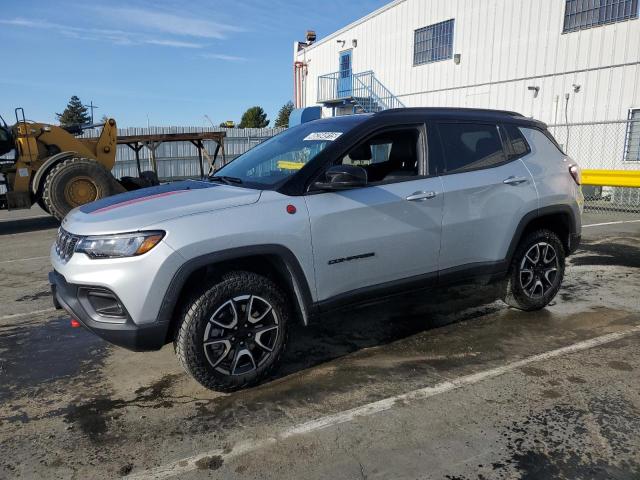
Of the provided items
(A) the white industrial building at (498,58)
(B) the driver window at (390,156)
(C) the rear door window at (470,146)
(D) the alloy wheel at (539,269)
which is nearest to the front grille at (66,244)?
(B) the driver window at (390,156)

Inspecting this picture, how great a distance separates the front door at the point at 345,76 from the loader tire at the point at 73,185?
50.4 ft

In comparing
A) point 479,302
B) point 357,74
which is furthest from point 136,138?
point 357,74

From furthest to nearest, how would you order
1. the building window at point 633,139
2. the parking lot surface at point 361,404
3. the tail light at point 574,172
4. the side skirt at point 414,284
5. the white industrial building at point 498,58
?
1. the white industrial building at point 498,58
2. the building window at point 633,139
3. the tail light at point 574,172
4. the side skirt at point 414,284
5. the parking lot surface at point 361,404

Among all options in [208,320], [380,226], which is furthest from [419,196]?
[208,320]

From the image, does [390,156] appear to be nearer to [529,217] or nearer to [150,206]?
[529,217]

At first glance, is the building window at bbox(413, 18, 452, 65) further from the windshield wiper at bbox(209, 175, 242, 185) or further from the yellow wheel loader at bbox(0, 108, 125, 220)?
the windshield wiper at bbox(209, 175, 242, 185)

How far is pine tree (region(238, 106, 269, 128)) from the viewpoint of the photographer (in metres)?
61.1

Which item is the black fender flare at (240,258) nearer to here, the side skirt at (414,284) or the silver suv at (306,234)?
the silver suv at (306,234)

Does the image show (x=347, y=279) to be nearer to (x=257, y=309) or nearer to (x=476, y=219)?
(x=257, y=309)

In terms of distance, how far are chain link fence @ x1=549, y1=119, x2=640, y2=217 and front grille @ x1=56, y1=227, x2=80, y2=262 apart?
12656 millimetres

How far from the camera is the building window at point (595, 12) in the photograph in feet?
42.5

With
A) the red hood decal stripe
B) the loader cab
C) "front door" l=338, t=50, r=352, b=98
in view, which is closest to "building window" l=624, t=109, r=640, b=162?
"front door" l=338, t=50, r=352, b=98

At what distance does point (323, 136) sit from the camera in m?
3.82

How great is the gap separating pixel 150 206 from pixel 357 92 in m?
21.5
